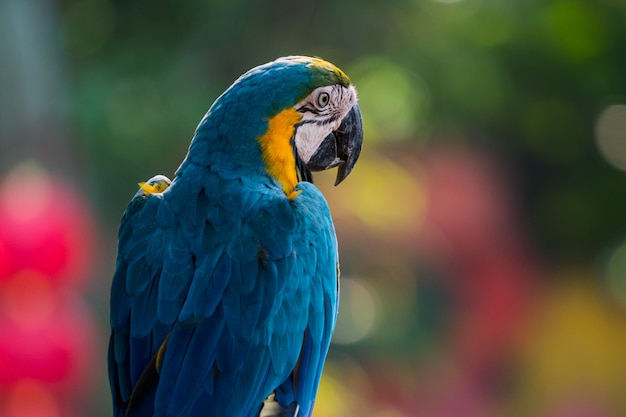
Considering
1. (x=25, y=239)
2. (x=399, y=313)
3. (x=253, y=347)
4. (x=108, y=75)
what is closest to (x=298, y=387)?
(x=253, y=347)

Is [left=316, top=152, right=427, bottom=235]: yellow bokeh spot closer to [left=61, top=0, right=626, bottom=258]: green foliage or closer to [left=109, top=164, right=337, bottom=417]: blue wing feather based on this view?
[left=61, top=0, right=626, bottom=258]: green foliage

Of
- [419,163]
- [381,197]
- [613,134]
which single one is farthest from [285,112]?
[613,134]

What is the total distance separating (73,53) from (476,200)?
1.61m

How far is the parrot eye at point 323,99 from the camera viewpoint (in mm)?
953

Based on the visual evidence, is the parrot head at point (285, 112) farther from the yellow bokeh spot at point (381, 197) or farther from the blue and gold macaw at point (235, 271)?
the yellow bokeh spot at point (381, 197)

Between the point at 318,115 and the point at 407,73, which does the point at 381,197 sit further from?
the point at 318,115

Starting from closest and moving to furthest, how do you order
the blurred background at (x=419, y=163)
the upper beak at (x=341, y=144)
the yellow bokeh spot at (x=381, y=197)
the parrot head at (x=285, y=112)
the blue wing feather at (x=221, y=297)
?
the blue wing feather at (x=221, y=297), the parrot head at (x=285, y=112), the upper beak at (x=341, y=144), the yellow bokeh spot at (x=381, y=197), the blurred background at (x=419, y=163)

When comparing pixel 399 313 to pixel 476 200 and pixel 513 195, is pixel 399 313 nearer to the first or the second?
pixel 476 200

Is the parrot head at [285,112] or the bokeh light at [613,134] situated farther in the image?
the bokeh light at [613,134]

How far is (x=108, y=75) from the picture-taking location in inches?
132

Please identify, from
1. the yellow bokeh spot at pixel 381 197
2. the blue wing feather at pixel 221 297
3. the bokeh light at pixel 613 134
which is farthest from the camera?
the bokeh light at pixel 613 134

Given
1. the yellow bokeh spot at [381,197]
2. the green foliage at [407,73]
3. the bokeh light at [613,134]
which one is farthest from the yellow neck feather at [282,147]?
the bokeh light at [613,134]

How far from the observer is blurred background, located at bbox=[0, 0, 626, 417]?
3203 millimetres

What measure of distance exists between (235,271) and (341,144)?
25 centimetres
